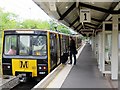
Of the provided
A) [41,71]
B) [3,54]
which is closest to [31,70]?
[41,71]

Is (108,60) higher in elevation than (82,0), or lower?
lower

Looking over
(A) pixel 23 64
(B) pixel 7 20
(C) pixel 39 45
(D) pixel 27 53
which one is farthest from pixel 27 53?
(B) pixel 7 20

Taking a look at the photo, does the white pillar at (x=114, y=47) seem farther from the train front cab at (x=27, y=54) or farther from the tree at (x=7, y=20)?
the tree at (x=7, y=20)

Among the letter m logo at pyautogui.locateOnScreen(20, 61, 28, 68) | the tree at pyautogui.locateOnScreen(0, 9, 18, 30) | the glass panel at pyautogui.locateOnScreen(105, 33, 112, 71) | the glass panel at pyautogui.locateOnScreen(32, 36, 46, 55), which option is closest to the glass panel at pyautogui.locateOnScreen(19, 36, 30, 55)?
the glass panel at pyautogui.locateOnScreen(32, 36, 46, 55)

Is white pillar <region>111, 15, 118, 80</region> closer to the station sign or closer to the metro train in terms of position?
the station sign

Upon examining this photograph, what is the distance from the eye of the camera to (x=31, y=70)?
12.3 m

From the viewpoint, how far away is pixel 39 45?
12625 millimetres

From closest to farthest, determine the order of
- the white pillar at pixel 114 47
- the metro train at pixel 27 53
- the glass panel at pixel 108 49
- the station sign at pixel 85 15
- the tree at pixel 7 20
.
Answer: the white pillar at pixel 114 47 < the station sign at pixel 85 15 < the metro train at pixel 27 53 < the glass panel at pixel 108 49 < the tree at pixel 7 20

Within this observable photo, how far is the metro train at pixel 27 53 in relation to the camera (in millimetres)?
12281

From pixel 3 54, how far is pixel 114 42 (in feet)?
16.7

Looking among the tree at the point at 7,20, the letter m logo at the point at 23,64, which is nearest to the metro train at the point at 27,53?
the letter m logo at the point at 23,64

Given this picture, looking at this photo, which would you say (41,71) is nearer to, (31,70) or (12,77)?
(31,70)

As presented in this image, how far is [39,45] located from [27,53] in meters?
0.66

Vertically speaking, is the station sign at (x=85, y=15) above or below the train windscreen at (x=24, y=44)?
above
